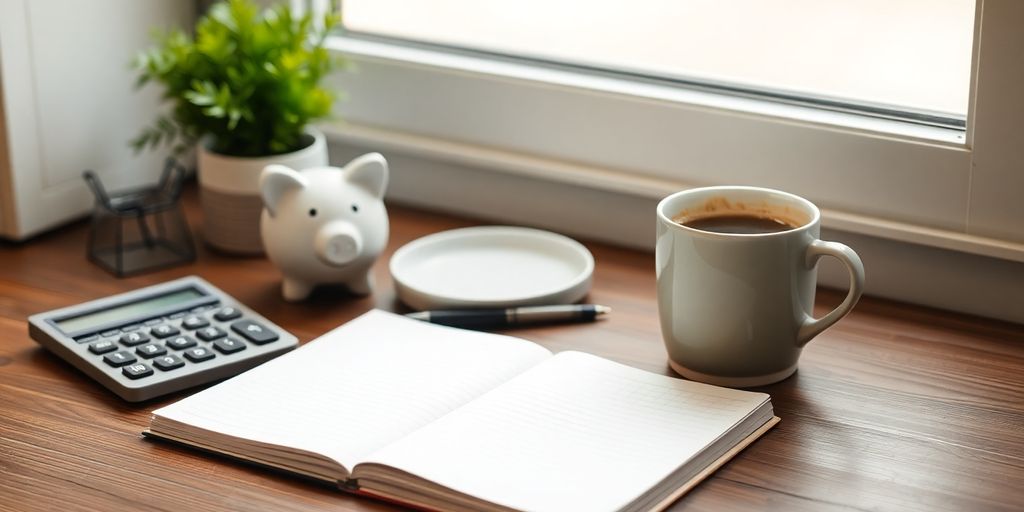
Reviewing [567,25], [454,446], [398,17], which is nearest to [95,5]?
[398,17]

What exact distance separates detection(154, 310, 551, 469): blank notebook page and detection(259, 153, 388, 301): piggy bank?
7 cm

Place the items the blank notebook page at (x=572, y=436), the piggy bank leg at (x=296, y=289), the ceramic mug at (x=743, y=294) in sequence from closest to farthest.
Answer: the blank notebook page at (x=572, y=436)
the ceramic mug at (x=743, y=294)
the piggy bank leg at (x=296, y=289)

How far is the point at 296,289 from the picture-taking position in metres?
1.07

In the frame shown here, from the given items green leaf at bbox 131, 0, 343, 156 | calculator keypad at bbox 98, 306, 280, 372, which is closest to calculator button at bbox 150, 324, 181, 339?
calculator keypad at bbox 98, 306, 280, 372

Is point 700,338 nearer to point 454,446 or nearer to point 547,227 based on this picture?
point 454,446

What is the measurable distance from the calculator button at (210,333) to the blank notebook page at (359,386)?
6 cm

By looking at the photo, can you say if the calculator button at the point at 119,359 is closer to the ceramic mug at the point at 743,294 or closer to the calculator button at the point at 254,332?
the calculator button at the point at 254,332

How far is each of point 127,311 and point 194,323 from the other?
78mm

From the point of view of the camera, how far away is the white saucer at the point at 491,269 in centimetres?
104

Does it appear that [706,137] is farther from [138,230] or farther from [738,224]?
[138,230]

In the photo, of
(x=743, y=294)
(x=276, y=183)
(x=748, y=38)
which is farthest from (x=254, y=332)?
(x=748, y=38)

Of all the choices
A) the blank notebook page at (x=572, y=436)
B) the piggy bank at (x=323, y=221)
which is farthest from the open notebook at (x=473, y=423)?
the piggy bank at (x=323, y=221)

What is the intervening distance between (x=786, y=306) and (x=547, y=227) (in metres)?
0.42

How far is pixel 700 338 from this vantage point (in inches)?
34.8
